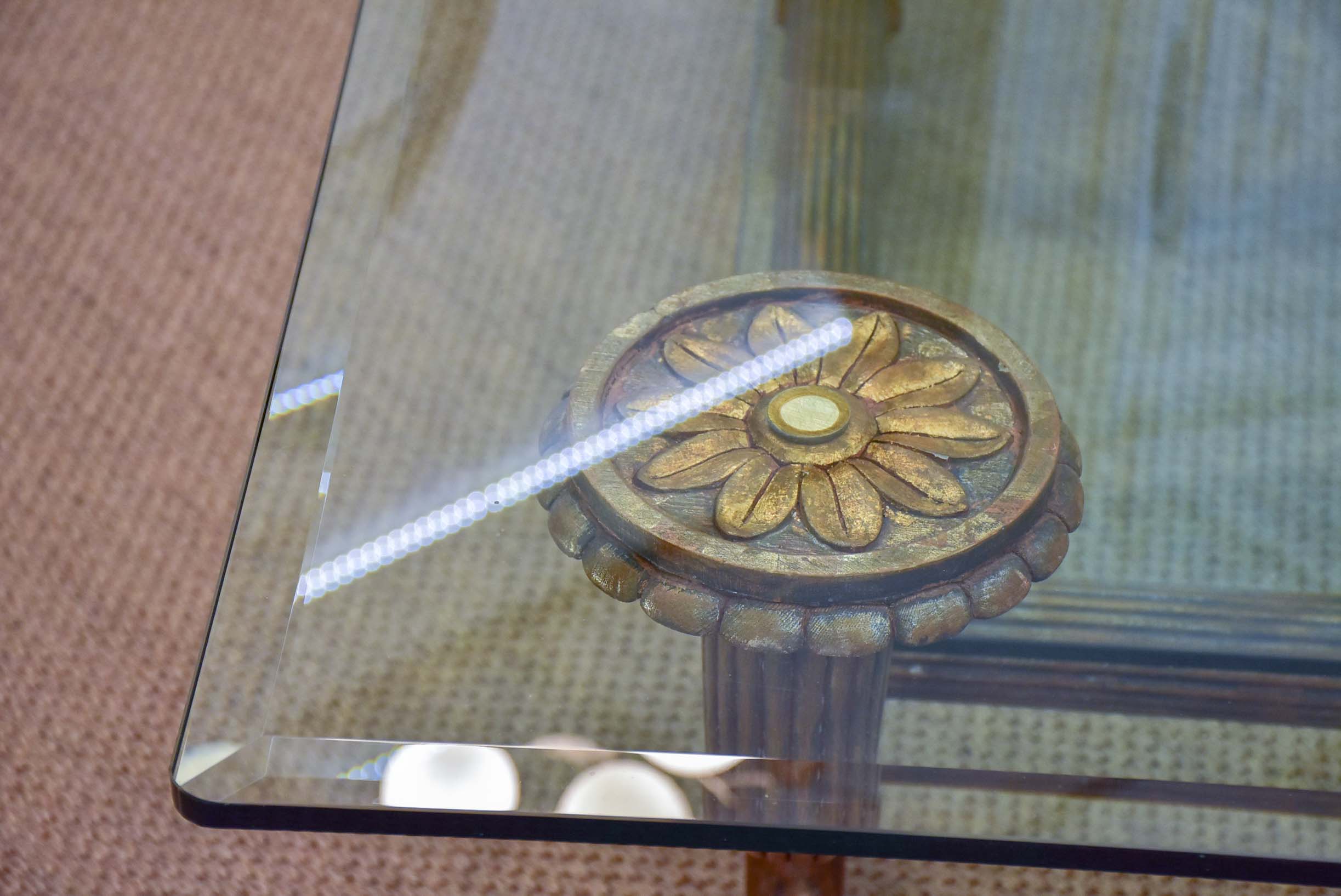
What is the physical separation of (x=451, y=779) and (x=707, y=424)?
18 centimetres

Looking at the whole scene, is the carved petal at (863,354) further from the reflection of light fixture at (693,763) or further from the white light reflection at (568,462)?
the reflection of light fixture at (693,763)

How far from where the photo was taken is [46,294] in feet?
3.54

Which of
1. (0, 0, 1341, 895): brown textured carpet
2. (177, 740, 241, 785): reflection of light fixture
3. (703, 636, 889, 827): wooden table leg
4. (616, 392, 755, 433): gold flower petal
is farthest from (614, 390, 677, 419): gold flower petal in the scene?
(0, 0, 1341, 895): brown textured carpet

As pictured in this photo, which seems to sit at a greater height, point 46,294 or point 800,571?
point 46,294

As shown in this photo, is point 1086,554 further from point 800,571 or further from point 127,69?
point 127,69

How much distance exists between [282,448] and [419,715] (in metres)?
0.15

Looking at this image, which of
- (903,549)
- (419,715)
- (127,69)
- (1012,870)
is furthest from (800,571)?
→ (127,69)

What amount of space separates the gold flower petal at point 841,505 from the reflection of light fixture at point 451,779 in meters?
0.15

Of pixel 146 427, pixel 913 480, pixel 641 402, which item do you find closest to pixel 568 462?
pixel 641 402

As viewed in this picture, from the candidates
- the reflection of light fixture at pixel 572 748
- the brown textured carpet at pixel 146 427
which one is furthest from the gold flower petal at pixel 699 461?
the brown textured carpet at pixel 146 427

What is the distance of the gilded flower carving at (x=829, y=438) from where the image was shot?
1.72 ft

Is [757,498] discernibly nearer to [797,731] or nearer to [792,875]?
[797,731]

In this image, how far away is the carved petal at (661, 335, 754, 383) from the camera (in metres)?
0.59

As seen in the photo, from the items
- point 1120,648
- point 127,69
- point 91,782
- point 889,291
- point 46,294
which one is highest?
point 127,69
